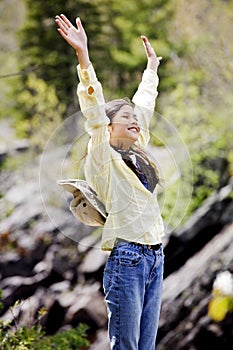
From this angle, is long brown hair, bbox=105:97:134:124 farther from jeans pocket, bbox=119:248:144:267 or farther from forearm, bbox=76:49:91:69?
jeans pocket, bbox=119:248:144:267

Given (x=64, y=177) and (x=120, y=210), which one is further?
(x=64, y=177)

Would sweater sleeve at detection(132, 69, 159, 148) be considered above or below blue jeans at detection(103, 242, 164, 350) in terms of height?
above

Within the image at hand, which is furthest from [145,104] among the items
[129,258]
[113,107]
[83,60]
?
[129,258]

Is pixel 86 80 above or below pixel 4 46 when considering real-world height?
above

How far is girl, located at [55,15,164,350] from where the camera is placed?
1.54m

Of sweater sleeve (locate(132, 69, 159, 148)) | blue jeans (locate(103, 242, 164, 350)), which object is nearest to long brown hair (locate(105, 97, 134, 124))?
sweater sleeve (locate(132, 69, 159, 148))

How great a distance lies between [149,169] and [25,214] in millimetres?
3822

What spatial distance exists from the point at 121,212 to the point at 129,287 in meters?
0.20

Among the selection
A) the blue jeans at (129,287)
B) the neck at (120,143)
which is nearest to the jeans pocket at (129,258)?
the blue jeans at (129,287)

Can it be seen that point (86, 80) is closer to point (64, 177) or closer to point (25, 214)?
point (64, 177)

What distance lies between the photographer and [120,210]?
156 cm

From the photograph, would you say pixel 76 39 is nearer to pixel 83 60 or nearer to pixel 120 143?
pixel 83 60

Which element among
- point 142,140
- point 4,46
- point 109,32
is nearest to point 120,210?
point 142,140

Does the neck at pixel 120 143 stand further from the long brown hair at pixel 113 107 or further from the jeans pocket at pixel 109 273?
the jeans pocket at pixel 109 273
